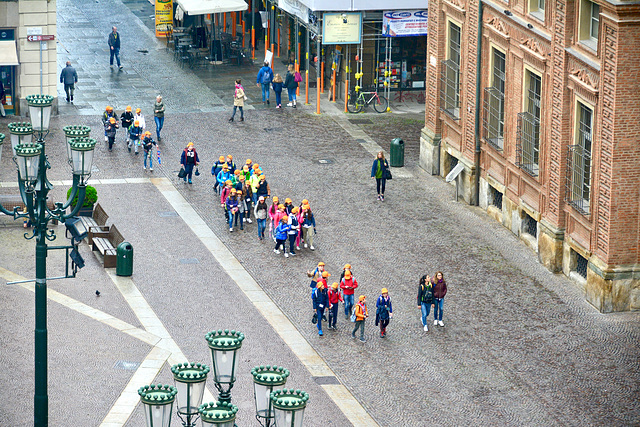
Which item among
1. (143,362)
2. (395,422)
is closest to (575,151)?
(395,422)

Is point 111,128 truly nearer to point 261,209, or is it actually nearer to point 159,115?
point 159,115

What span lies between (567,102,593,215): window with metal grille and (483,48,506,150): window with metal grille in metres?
5.19

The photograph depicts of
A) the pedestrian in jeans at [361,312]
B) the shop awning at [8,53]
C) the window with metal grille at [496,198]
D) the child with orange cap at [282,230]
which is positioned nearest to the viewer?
the pedestrian in jeans at [361,312]

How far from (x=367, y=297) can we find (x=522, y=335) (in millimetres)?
4281

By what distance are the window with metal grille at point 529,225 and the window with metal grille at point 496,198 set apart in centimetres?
221

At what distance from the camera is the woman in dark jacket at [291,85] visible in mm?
48669

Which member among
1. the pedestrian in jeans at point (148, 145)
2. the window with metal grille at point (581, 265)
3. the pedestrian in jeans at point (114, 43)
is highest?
the pedestrian in jeans at point (114, 43)

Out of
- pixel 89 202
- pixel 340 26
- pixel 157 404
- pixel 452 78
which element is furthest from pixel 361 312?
pixel 340 26

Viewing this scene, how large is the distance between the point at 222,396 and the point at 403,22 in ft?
112

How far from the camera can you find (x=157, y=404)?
15.7 m

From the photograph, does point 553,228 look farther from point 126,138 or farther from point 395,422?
point 126,138

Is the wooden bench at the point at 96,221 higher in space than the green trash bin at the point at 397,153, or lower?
lower

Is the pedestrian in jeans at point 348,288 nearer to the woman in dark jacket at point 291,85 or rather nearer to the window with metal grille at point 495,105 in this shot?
the window with metal grille at point 495,105

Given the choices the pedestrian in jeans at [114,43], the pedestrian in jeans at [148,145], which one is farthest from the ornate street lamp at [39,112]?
the pedestrian in jeans at [114,43]
